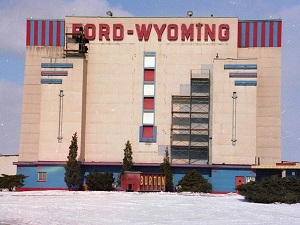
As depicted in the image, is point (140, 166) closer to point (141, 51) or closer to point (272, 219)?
point (141, 51)

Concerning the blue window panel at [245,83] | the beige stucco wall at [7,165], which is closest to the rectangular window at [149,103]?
the blue window panel at [245,83]

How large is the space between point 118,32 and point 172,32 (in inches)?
258

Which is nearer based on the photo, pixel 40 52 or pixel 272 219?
pixel 272 219

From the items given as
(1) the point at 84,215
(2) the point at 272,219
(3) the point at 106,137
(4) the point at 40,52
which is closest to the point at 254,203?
(2) the point at 272,219

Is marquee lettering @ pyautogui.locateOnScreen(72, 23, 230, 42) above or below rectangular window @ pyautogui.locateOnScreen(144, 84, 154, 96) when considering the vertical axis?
above

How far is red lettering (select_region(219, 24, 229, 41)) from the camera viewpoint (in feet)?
248

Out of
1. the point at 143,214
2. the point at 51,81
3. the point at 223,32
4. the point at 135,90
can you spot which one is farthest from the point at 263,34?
the point at 143,214

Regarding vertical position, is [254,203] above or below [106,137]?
below

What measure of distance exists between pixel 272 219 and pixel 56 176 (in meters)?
43.2

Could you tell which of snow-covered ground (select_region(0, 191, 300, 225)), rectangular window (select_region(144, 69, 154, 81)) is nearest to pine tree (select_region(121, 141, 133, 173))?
rectangular window (select_region(144, 69, 154, 81))

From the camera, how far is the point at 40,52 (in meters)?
78.7

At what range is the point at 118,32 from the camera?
251 ft

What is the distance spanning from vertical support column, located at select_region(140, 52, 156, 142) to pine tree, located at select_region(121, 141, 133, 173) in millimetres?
1801

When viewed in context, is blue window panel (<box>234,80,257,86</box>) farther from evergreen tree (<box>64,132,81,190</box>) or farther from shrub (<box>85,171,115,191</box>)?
evergreen tree (<box>64,132,81,190</box>)
